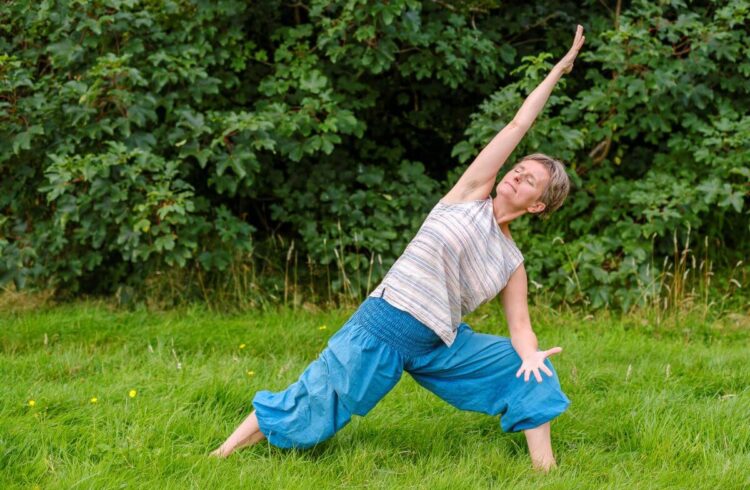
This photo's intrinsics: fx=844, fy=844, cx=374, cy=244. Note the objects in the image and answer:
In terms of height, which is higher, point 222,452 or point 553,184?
point 553,184

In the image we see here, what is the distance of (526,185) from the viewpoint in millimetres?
3059

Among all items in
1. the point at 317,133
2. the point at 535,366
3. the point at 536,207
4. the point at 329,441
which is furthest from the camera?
the point at 317,133

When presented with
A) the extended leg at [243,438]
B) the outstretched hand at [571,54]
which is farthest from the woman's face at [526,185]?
the extended leg at [243,438]

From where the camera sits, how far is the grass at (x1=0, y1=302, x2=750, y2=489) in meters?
3.04

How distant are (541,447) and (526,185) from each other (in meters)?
0.98

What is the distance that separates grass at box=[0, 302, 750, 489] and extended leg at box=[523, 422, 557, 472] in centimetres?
5

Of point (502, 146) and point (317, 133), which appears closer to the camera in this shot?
point (502, 146)

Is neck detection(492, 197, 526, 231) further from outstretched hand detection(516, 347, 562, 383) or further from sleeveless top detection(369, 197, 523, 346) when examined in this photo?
outstretched hand detection(516, 347, 562, 383)

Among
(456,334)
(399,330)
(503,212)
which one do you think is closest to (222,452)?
(399,330)

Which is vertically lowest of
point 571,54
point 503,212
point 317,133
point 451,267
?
point 451,267

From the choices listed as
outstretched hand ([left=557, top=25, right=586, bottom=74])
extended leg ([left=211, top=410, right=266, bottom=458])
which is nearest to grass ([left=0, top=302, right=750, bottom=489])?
extended leg ([left=211, top=410, right=266, bottom=458])

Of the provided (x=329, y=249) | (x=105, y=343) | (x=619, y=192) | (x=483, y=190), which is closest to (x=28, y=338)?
(x=105, y=343)

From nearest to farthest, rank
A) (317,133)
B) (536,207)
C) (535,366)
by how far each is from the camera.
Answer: (535,366) → (536,207) → (317,133)

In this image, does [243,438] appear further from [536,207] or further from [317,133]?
[317,133]
